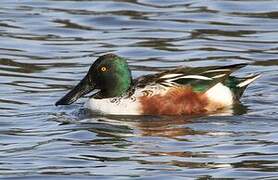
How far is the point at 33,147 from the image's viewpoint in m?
10.9

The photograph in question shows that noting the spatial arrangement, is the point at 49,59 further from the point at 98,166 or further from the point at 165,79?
the point at 98,166

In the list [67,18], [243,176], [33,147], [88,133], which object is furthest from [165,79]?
[67,18]

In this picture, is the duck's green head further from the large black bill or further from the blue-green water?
the blue-green water

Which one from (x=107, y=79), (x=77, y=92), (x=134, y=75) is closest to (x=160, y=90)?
(x=107, y=79)

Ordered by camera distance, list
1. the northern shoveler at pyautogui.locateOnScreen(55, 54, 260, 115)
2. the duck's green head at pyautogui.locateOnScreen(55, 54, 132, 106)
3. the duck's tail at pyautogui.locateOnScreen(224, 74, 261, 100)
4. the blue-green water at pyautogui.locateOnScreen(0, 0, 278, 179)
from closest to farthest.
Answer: the blue-green water at pyautogui.locateOnScreen(0, 0, 278, 179), the northern shoveler at pyautogui.locateOnScreen(55, 54, 260, 115), the duck's green head at pyautogui.locateOnScreen(55, 54, 132, 106), the duck's tail at pyautogui.locateOnScreen(224, 74, 261, 100)

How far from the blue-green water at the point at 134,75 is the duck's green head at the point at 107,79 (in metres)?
0.20

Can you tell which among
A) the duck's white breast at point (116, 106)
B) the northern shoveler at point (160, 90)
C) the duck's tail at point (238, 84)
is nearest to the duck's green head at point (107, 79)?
the northern shoveler at point (160, 90)

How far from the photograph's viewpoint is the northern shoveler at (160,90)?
492 inches

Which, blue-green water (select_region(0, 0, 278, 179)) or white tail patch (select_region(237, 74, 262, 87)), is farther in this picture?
white tail patch (select_region(237, 74, 262, 87))

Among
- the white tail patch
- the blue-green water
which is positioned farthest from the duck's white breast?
the white tail patch

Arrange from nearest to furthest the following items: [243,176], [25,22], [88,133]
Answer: [243,176] → [88,133] → [25,22]

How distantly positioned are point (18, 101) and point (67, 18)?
4.02 meters

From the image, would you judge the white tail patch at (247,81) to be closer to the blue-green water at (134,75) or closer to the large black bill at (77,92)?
the blue-green water at (134,75)

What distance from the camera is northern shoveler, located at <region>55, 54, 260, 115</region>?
12508mm
